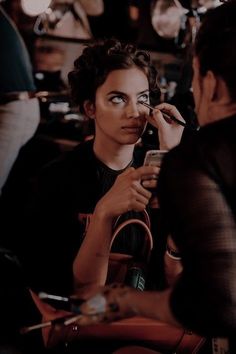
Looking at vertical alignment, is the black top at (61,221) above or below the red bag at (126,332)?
above

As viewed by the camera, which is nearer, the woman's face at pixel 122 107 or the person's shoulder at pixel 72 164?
the woman's face at pixel 122 107

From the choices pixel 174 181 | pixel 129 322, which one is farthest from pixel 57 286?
pixel 174 181

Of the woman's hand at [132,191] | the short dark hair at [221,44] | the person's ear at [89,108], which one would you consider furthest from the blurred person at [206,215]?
the person's ear at [89,108]

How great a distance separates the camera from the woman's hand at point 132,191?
1.67 metres

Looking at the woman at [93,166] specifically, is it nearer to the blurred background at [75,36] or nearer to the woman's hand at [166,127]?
the woman's hand at [166,127]

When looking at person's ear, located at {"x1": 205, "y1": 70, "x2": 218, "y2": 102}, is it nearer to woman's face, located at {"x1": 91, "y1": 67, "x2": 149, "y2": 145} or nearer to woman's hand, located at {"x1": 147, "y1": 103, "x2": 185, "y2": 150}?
woman's hand, located at {"x1": 147, "y1": 103, "x2": 185, "y2": 150}

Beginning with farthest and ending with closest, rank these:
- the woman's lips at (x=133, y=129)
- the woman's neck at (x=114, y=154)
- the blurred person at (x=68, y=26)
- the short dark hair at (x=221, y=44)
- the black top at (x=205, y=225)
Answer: the blurred person at (x=68, y=26) → the woman's neck at (x=114, y=154) → the woman's lips at (x=133, y=129) → the short dark hair at (x=221, y=44) → the black top at (x=205, y=225)

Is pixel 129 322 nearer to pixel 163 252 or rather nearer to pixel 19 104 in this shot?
pixel 163 252

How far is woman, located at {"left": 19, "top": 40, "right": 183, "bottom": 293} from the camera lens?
2141 mm

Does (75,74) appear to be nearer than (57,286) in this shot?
No

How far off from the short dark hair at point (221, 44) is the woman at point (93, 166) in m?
0.69

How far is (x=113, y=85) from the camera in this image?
241cm

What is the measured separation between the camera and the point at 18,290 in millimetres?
3494

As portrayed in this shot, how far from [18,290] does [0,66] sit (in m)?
1.64
